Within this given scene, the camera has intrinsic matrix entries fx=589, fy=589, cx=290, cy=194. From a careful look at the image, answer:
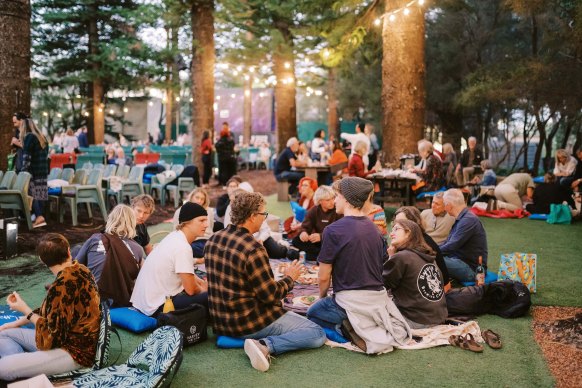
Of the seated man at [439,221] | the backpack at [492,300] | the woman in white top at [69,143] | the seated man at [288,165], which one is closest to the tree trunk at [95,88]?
the woman in white top at [69,143]

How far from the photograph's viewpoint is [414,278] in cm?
478

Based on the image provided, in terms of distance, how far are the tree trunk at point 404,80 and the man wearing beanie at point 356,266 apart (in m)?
8.32

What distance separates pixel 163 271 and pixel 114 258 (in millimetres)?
572

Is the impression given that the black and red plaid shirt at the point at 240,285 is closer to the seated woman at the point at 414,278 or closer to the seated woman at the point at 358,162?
the seated woman at the point at 414,278

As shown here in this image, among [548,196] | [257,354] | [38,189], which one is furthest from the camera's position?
[548,196]

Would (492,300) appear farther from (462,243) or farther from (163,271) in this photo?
(163,271)

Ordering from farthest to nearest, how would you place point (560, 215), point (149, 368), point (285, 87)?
point (285, 87), point (560, 215), point (149, 368)

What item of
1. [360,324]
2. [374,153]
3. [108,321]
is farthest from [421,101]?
[108,321]

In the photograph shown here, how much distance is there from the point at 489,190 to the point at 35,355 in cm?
1090

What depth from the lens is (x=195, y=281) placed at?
4.84 m

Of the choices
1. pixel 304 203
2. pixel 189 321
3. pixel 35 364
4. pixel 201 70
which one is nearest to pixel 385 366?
pixel 189 321

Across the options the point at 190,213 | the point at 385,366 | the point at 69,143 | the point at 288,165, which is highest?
the point at 69,143

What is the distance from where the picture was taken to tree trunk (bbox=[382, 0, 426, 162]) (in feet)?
40.9

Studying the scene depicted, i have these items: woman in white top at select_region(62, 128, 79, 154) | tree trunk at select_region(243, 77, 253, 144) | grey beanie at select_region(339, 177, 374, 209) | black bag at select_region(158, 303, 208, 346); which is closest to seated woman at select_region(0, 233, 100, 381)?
black bag at select_region(158, 303, 208, 346)
